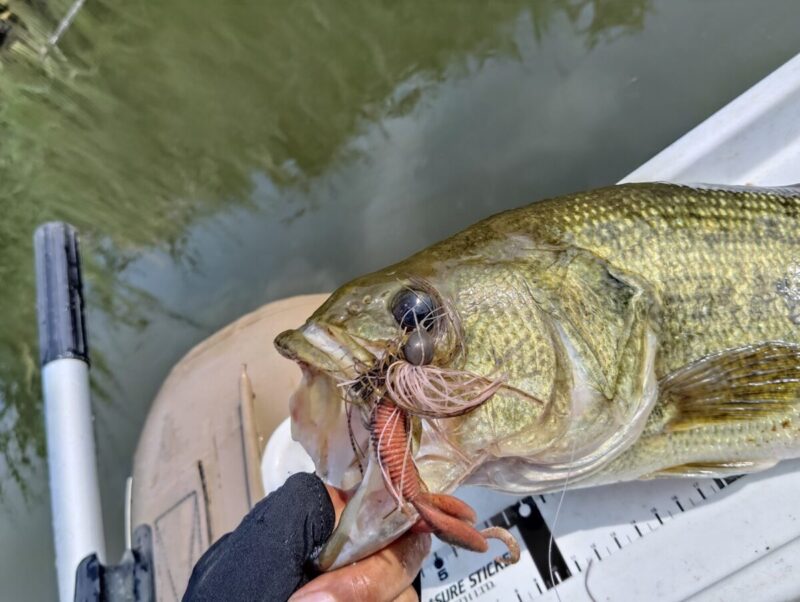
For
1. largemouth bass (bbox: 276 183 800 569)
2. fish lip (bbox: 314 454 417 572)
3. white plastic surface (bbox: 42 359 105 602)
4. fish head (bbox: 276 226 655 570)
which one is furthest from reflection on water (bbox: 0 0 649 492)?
fish lip (bbox: 314 454 417 572)

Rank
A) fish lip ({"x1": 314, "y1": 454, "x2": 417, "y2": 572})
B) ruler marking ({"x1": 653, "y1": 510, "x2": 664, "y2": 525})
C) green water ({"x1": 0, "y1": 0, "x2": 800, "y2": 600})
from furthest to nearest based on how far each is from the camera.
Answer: green water ({"x1": 0, "y1": 0, "x2": 800, "y2": 600})
ruler marking ({"x1": 653, "y1": 510, "x2": 664, "y2": 525})
fish lip ({"x1": 314, "y1": 454, "x2": 417, "y2": 572})

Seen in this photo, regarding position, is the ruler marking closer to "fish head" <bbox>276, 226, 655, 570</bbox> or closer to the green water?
"fish head" <bbox>276, 226, 655, 570</bbox>

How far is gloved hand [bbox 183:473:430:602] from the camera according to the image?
141 cm

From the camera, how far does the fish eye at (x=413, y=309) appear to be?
4.97 ft

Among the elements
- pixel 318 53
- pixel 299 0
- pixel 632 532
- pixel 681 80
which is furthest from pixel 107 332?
pixel 681 80

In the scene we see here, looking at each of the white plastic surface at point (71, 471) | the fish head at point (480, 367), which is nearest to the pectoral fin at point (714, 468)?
the fish head at point (480, 367)

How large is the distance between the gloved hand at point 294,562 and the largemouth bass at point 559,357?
2.4 inches

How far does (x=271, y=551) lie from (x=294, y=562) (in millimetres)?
60

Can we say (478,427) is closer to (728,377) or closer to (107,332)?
(728,377)

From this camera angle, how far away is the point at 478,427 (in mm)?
1507

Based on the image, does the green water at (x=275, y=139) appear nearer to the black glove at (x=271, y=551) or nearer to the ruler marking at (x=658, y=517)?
the ruler marking at (x=658, y=517)

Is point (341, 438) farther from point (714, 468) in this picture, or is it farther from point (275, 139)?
point (275, 139)

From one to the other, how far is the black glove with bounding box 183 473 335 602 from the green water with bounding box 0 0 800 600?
7.70 feet

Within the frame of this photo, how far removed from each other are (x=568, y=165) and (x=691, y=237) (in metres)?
2.03
